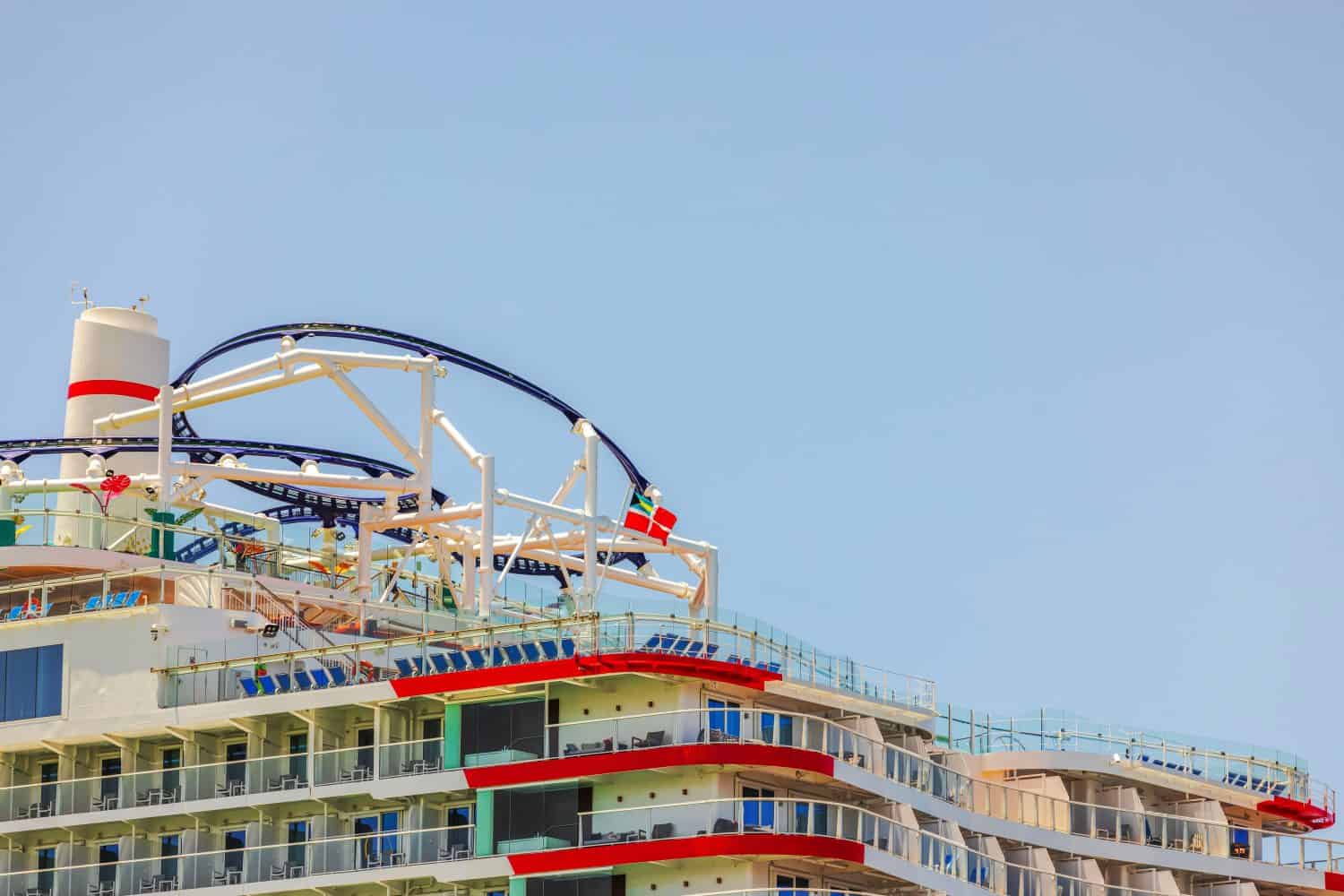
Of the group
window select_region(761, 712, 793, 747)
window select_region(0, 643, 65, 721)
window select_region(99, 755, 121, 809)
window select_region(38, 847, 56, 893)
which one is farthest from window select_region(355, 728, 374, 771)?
window select_region(761, 712, 793, 747)

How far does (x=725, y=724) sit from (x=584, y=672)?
4334 millimetres

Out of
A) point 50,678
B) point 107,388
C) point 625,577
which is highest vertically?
point 107,388

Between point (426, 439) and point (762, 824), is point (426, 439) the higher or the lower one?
the higher one

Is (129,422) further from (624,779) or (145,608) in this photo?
(624,779)

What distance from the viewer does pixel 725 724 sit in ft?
279

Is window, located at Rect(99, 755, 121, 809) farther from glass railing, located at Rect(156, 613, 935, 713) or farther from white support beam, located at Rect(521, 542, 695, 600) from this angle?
white support beam, located at Rect(521, 542, 695, 600)

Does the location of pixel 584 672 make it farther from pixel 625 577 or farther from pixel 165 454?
pixel 625 577

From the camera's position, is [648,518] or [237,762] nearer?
[237,762]

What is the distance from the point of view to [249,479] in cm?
11175

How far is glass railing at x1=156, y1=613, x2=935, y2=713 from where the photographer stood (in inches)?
3346

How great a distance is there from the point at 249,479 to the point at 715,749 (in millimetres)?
33530

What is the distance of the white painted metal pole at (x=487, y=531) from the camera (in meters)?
105

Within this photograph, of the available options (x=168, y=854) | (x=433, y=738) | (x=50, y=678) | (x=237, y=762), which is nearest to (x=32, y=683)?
(x=50, y=678)

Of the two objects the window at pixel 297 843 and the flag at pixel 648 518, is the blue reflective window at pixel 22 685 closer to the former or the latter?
the window at pixel 297 843
